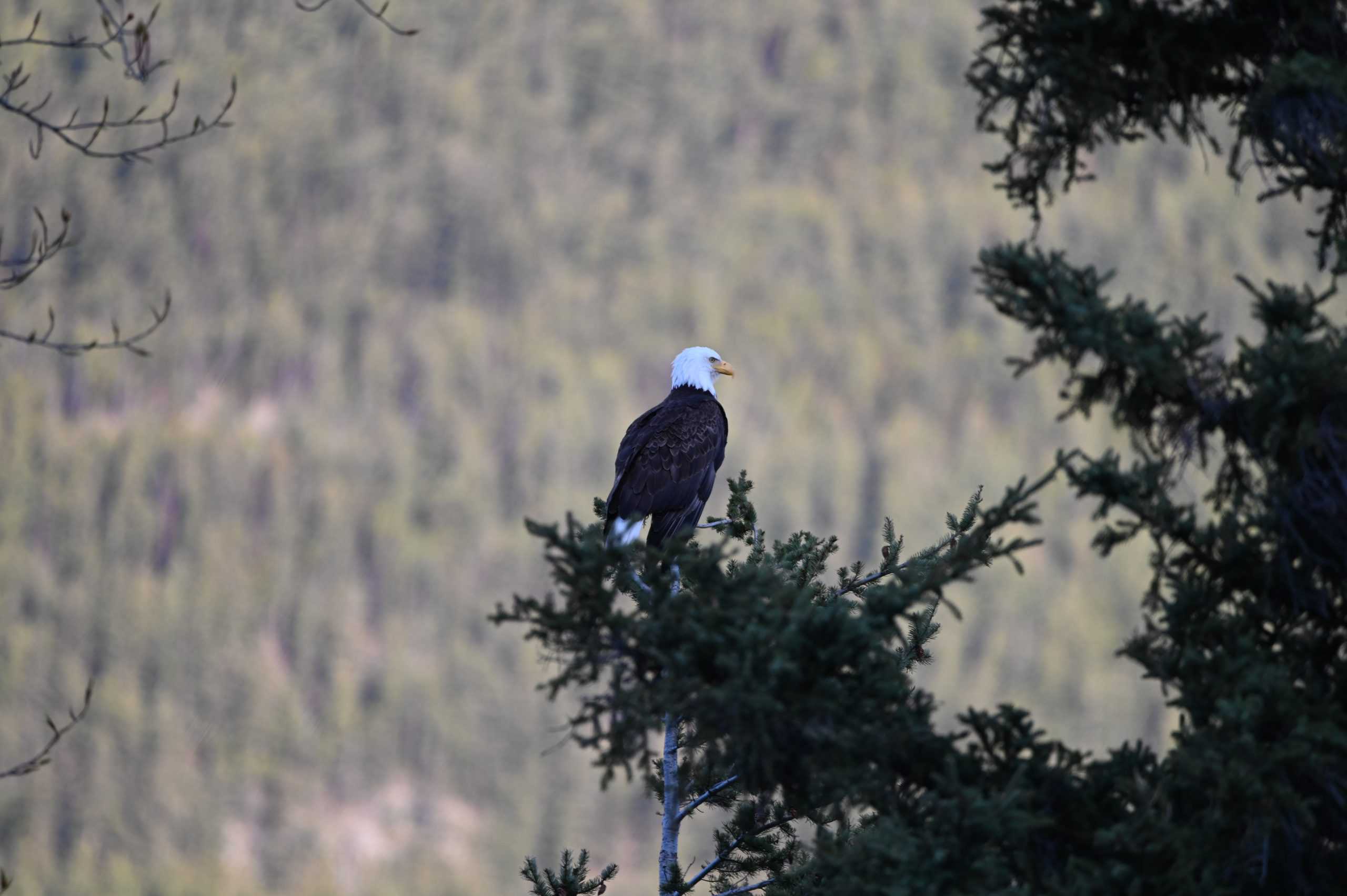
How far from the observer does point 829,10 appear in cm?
14262

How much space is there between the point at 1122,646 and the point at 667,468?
17.8 ft

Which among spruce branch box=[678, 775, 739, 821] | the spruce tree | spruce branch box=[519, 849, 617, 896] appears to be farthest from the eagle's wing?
the spruce tree

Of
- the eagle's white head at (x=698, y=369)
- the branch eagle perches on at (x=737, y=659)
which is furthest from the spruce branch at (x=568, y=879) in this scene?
the eagle's white head at (x=698, y=369)

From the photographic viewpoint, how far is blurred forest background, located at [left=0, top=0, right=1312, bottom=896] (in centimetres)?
9375

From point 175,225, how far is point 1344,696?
132846 millimetres

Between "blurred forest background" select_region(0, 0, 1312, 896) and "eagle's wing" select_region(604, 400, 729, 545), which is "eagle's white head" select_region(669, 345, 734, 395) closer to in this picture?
"eagle's wing" select_region(604, 400, 729, 545)

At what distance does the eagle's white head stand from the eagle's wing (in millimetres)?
1035

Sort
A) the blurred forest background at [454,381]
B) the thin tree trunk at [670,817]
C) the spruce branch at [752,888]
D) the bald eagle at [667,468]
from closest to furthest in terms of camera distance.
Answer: the thin tree trunk at [670,817] → the spruce branch at [752,888] → the bald eagle at [667,468] → the blurred forest background at [454,381]

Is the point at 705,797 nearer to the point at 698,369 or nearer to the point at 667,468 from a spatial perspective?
the point at 667,468

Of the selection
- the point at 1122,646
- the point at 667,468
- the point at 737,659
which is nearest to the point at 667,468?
the point at 667,468

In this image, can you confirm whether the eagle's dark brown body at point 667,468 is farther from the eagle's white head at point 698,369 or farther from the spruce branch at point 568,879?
the spruce branch at point 568,879

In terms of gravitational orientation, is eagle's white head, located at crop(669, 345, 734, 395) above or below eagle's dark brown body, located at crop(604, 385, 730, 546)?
above

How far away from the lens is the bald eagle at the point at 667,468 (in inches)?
389

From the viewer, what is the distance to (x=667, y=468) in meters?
10.1
